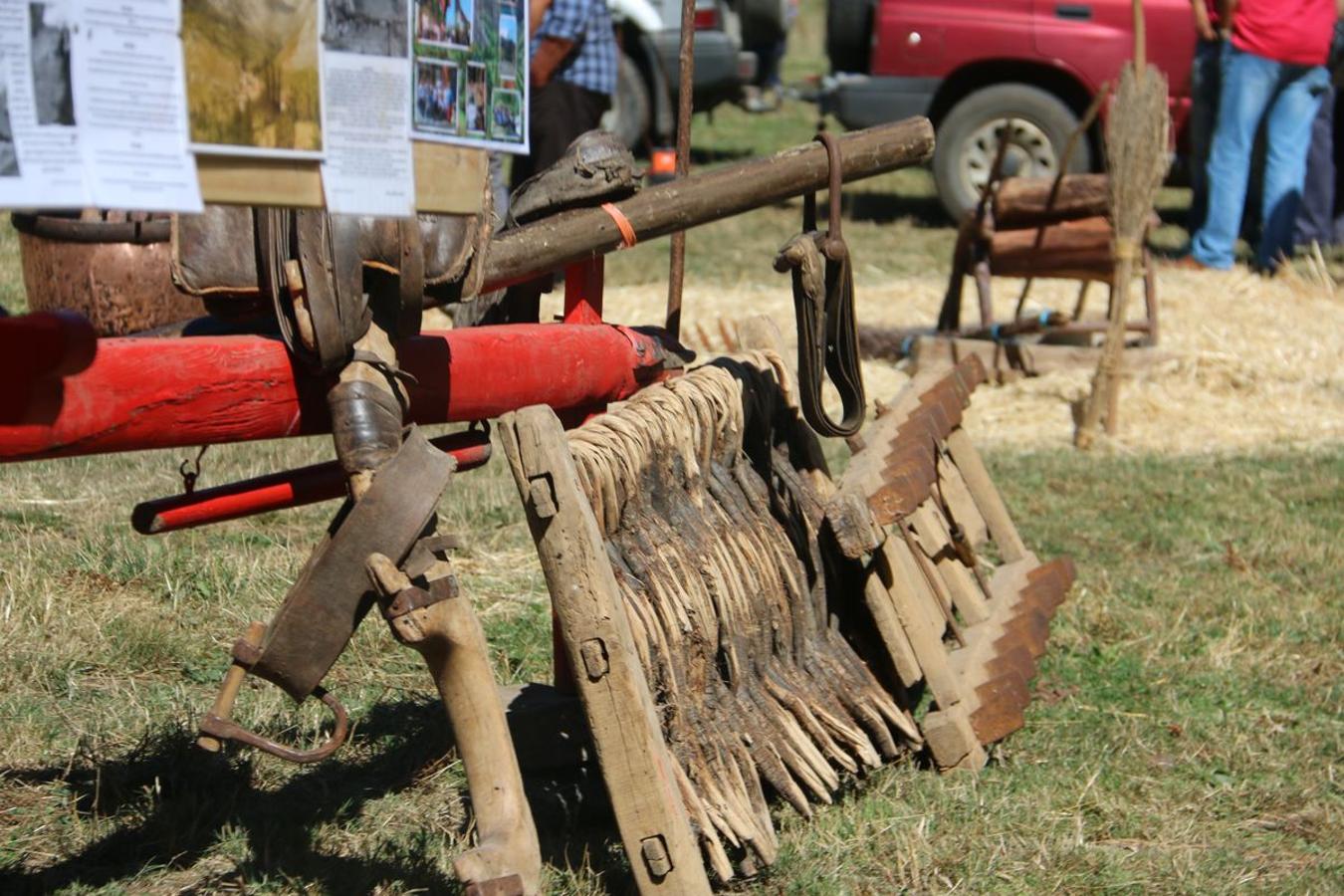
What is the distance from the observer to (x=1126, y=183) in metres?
6.92

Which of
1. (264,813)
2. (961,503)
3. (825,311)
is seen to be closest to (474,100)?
(825,311)

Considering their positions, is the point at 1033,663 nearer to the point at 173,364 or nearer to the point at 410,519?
the point at 410,519

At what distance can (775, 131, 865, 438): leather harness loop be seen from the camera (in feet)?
10.5

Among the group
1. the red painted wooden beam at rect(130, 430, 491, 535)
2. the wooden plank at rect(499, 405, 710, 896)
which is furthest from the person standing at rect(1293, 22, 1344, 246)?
the red painted wooden beam at rect(130, 430, 491, 535)

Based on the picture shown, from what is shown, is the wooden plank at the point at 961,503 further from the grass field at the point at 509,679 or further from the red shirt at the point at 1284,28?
the red shirt at the point at 1284,28

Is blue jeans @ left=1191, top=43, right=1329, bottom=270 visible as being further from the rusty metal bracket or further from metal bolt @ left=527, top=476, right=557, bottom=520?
the rusty metal bracket

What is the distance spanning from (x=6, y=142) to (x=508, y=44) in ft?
Result: 2.72

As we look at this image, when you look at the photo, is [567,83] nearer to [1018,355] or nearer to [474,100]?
[1018,355]

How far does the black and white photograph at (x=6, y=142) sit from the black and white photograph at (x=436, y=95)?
571 mm

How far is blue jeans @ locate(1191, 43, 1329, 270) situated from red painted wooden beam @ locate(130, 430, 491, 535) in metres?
8.50

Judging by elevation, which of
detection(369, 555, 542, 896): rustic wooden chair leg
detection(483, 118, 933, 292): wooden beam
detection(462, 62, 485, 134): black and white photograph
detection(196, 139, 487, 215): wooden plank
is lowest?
detection(369, 555, 542, 896): rustic wooden chair leg

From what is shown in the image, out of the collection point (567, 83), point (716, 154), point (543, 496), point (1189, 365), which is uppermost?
point (543, 496)

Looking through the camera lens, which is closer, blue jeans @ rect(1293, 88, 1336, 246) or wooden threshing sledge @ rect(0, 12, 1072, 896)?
A: wooden threshing sledge @ rect(0, 12, 1072, 896)

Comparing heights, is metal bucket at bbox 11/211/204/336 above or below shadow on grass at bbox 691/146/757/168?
above
